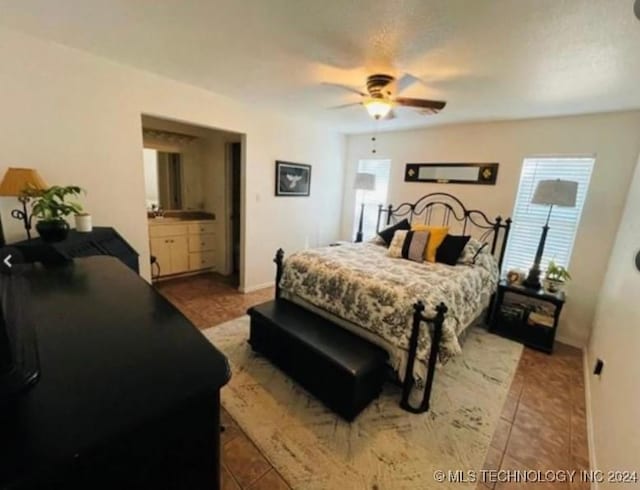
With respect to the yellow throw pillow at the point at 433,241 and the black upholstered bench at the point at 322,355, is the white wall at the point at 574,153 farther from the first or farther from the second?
the black upholstered bench at the point at 322,355

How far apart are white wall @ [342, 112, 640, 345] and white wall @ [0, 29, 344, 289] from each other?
233cm

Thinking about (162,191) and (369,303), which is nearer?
(369,303)

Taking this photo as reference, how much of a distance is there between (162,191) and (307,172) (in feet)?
7.55

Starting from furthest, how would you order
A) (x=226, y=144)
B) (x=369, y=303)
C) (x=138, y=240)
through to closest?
(x=226, y=144) < (x=138, y=240) < (x=369, y=303)

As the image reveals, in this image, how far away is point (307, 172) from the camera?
446cm

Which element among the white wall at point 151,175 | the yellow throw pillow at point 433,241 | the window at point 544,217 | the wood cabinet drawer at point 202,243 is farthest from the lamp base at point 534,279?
the white wall at point 151,175

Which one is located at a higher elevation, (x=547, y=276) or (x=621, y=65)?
(x=621, y=65)

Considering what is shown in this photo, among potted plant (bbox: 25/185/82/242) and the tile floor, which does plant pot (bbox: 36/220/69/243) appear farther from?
the tile floor

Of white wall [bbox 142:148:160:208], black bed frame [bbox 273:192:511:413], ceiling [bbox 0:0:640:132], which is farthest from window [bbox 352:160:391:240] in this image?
white wall [bbox 142:148:160:208]

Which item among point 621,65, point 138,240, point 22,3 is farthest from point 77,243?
point 621,65

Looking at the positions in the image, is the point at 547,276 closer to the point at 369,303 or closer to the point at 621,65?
the point at 621,65

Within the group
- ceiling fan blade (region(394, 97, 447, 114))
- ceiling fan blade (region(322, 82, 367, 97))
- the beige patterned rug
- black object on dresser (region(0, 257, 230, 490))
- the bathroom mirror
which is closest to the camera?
black object on dresser (region(0, 257, 230, 490))

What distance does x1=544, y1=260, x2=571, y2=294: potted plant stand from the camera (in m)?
3.04

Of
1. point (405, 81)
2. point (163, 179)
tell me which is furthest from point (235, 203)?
point (405, 81)
